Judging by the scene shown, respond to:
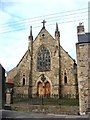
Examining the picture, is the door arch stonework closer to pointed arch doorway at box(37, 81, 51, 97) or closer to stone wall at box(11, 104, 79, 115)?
pointed arch doorway at box(37, 81, 51, 97)

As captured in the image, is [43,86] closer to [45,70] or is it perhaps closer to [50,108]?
[45,70]

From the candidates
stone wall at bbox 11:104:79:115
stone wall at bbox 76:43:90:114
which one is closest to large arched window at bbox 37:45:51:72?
stone wall at bbox 11:104:79:115

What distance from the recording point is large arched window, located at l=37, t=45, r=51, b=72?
44688 mm

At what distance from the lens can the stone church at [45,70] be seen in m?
42.1

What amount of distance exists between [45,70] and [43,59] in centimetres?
207

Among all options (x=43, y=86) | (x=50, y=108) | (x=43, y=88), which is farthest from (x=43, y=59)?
(x=50, y=108)

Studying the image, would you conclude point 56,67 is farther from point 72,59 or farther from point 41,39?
point 41,39

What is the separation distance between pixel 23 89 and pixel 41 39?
8974 mm

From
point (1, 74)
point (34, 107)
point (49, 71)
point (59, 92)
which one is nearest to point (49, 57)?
point (49, 71)

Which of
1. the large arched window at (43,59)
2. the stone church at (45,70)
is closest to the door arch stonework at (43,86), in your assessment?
the stone church at (45,70)

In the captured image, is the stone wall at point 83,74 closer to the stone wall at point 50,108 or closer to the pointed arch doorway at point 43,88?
the stone wall at point 50,108

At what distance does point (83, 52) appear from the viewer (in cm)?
2477

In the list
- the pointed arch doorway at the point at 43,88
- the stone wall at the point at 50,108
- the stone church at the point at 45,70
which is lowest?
the stone wall at the point at 50,108

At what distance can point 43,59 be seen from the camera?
149 feet
